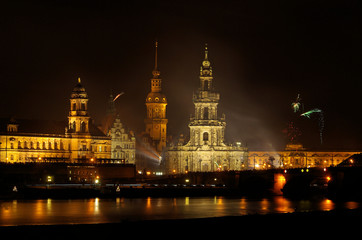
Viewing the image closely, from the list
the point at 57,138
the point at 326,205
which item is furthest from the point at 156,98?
the point at 326,205

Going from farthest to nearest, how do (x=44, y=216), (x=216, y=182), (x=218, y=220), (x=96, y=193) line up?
1. (x=216, y=182)
2. (x=96, y=193)
3. (x=44, y=216)
4. (x=218, y=220)

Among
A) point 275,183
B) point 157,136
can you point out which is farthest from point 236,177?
point 157,136

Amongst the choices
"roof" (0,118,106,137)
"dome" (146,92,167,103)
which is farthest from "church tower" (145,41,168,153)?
"roof" (0,118,106,137)

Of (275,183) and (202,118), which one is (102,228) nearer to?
(275,183)

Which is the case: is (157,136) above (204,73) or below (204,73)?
below

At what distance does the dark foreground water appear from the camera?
76312 millimetres

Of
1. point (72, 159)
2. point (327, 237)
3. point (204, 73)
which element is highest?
point (204, 73)

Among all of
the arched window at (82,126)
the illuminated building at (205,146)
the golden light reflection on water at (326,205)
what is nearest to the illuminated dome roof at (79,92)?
the arched window at (82,126)

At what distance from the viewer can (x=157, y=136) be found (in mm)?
190500

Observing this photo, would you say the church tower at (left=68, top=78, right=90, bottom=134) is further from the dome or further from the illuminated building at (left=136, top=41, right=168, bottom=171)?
the dome

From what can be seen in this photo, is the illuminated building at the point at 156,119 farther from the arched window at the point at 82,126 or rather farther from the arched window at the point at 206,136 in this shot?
the arched window at the point at 82,126

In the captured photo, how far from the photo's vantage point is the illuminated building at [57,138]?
152250 mm

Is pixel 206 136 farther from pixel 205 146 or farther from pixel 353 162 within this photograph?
pixel 353 162

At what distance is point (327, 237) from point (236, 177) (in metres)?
80.6
